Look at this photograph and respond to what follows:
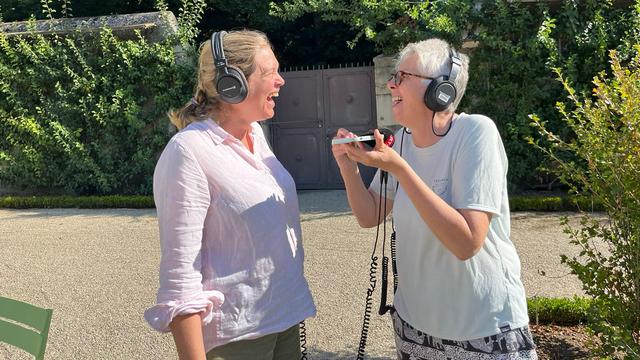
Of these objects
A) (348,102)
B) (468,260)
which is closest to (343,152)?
(468,260)

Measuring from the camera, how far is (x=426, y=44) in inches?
78.9

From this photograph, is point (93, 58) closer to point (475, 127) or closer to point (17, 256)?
point (17, 256)

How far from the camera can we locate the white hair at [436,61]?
195cm

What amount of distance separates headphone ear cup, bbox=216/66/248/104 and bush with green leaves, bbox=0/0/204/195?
29.4ft

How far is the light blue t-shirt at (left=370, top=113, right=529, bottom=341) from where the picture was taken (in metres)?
1.80

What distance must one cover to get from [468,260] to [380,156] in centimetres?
45

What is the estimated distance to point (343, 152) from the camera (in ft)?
6.31

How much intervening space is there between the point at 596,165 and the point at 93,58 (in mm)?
9700

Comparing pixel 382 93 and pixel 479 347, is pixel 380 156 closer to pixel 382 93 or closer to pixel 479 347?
pixel 479 347

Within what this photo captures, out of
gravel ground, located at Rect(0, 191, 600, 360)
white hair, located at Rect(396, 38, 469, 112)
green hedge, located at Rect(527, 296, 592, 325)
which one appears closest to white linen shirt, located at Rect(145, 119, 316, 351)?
white hair, located at Rect(396, 38, 469, 112)

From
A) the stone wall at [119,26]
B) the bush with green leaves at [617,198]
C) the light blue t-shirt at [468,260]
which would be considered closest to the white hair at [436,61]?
the light blue t-shirt at [468,260]

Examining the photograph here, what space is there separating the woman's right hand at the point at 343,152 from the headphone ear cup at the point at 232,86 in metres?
0.33

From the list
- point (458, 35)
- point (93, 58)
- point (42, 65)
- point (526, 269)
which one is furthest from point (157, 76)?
point (526, 269)

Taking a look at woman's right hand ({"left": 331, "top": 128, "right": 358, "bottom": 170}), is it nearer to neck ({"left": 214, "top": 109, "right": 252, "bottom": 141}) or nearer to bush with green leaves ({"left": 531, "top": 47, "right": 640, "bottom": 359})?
neck ({"left": 214, "top": 109, "right": 252, "bottom": 141})
